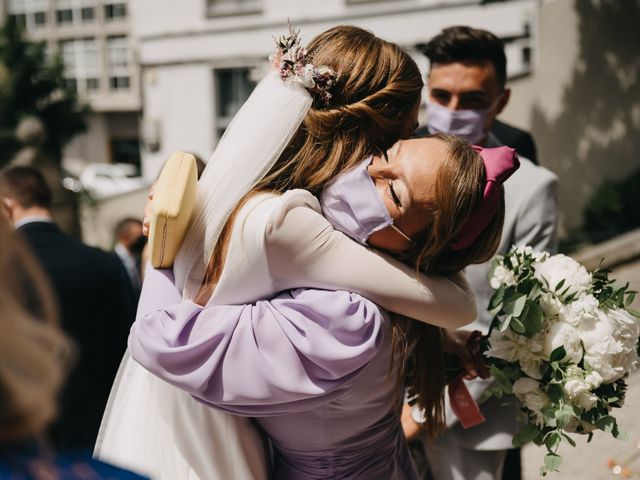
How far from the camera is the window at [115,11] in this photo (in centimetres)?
2884

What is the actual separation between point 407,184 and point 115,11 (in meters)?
30.1

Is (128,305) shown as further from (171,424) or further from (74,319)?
(171,424)

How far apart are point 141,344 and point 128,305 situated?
7.32 ft

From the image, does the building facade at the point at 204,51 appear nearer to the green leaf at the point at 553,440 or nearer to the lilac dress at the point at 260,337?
the green leaf at the point at 553,440

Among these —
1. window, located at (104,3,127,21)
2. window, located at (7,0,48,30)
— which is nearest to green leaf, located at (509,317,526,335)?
window, located at (104,3,127,21)

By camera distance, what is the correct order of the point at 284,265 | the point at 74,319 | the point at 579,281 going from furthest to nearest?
the point at 74,319 < the point at 579,281 < the point at 284,265

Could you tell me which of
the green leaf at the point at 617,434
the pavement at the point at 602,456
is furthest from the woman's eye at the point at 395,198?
the pavement at the point at 602,456

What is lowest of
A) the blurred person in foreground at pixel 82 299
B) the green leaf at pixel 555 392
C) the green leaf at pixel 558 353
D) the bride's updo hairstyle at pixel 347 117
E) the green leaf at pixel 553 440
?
the blurred person in foreground at pixel 82 299

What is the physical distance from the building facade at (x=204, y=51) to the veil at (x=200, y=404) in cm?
1487

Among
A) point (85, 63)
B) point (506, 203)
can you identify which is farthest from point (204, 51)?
point (506, 203)

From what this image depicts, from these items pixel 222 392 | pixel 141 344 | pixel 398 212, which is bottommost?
pixel 222 392

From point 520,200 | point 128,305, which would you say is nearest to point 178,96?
point 128,305

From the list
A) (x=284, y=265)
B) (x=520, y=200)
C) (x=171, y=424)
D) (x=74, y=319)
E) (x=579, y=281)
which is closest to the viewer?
(x=284, y=265)

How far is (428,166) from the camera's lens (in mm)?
1646
